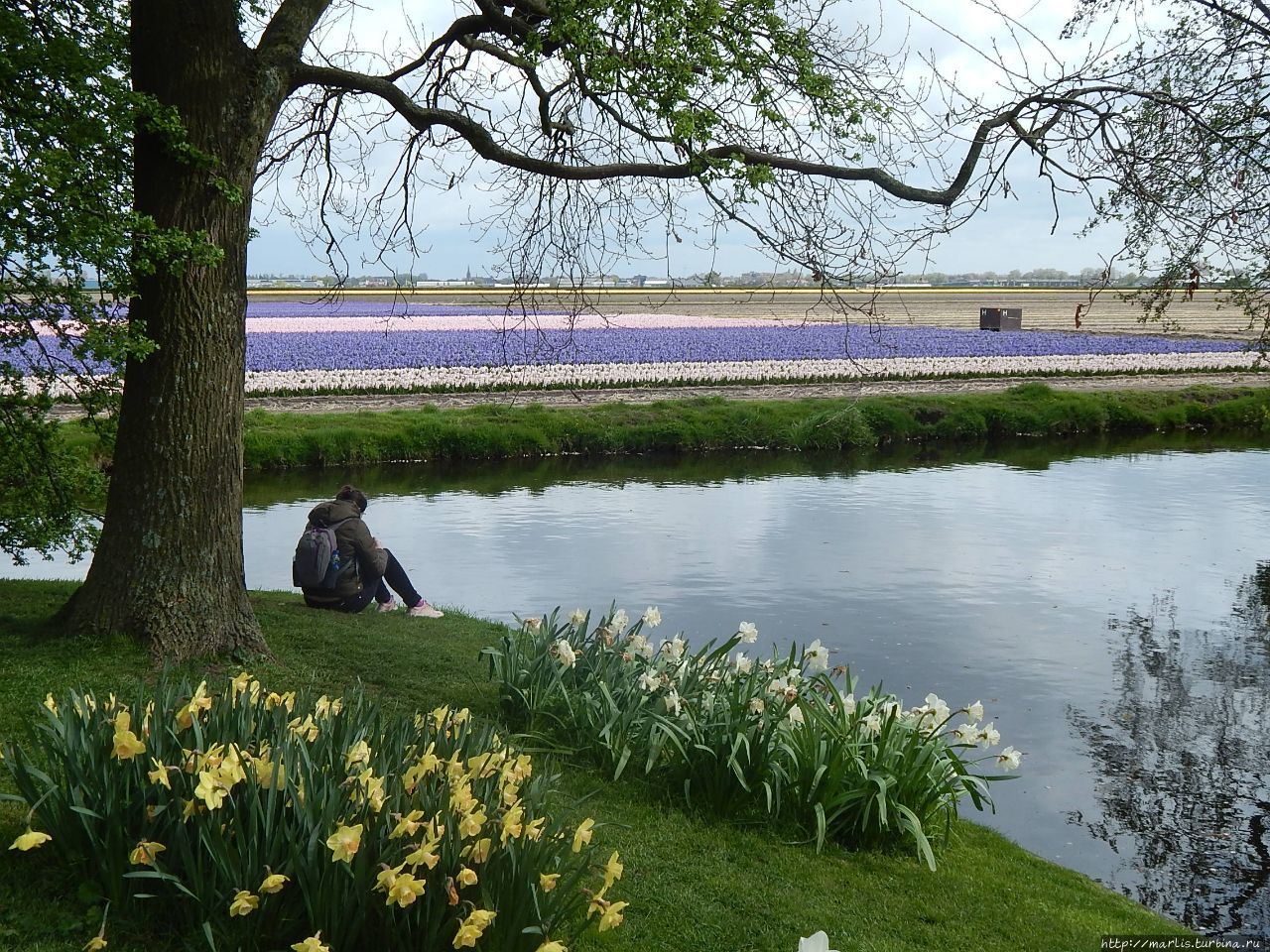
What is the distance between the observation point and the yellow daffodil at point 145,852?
3816mm

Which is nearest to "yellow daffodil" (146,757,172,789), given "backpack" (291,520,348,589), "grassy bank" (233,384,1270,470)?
"backpack" (291,520,348,589)

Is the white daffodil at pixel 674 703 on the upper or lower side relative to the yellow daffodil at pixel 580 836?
lower

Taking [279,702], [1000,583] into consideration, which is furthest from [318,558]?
[1000,583]

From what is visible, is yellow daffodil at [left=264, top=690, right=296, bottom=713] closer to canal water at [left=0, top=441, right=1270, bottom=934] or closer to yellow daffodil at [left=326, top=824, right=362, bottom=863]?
yellow daffodil at [left=326, top=824, right=362, bottom=863]

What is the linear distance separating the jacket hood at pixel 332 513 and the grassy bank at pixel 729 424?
30.8 ft

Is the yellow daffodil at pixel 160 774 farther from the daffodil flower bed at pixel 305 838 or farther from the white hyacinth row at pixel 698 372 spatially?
the white hyacinth row at pixel 698 372

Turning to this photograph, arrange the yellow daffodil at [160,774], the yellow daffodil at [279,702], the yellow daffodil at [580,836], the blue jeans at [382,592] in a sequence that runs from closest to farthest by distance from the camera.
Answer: the yellow daffodil at [160,774] < the yellow daffodil at [580,836] < the yellow daffodil at [279,702] < the blue jeans at [382,592]

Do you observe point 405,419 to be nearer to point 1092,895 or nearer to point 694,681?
point 694,681

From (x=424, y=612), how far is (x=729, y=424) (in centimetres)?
1404

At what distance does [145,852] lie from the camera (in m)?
3.84

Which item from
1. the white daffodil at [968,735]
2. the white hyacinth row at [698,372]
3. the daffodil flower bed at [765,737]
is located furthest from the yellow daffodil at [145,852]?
the white hyacinth row at [698,372]

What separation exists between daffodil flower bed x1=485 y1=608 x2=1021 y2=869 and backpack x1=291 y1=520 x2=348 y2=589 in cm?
260

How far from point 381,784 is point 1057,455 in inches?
838

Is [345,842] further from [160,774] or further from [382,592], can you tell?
[382,592]
